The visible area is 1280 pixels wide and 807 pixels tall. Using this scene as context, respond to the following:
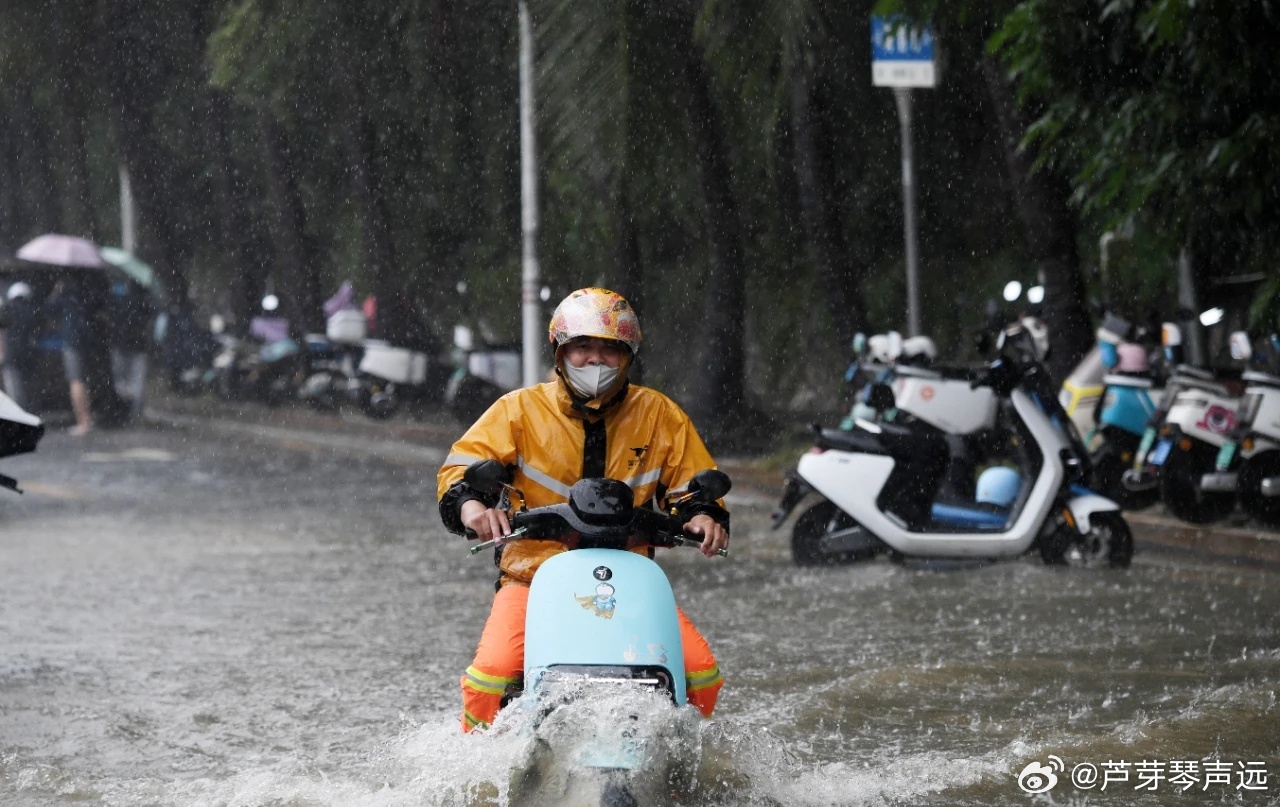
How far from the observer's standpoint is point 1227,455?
12375 mm

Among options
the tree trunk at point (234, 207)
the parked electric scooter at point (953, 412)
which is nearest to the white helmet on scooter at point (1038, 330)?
the parked electric scooter at point (953, 412)

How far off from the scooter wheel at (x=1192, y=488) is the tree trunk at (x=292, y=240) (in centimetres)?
→ 1914

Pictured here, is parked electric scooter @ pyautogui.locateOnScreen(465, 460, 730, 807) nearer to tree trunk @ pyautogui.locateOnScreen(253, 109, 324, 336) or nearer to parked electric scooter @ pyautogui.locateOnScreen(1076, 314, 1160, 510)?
parked electric scooter @ pyautogui.locateOnScreen(1076, 314, 1160, 510)

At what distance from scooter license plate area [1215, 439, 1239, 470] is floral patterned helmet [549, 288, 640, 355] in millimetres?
7543

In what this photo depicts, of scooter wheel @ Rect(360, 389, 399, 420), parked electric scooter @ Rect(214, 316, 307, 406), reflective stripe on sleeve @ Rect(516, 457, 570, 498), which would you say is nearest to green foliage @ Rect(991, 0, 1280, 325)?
reflective stripe on sleeve @ Rect(516, 457, 570, 498)

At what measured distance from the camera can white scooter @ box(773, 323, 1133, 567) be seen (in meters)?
11.2

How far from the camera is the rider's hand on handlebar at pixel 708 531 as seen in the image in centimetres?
562

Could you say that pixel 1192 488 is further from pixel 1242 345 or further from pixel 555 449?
pixel 555 449

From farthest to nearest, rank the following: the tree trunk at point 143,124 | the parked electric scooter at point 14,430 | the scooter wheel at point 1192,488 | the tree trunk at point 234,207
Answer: the tree trunk at point 234,207 → the tree trunk at point 143,124 → the scooter wheel at point 1192,488 → the parked electric scooter at point 14,430

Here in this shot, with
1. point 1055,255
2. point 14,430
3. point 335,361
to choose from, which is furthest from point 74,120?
point 14,430

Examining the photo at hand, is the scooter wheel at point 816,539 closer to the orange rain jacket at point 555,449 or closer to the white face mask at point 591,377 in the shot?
the orange rain jacket at point 555,449

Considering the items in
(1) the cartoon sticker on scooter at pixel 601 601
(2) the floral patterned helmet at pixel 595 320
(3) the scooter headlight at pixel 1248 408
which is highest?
(2) the floral patterned helmet at pixel 595 320

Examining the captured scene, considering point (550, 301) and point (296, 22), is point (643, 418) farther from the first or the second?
point (550, 301)

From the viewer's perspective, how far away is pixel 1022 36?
11539 millimetres
